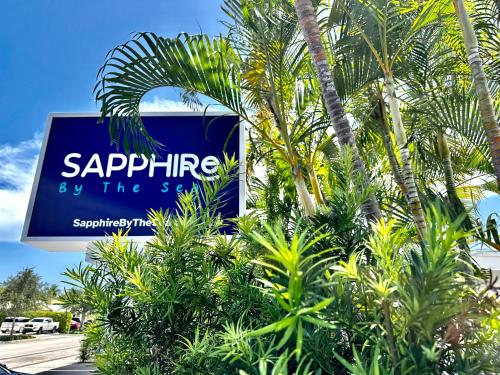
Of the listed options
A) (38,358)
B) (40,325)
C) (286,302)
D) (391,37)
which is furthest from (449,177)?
(40,325)

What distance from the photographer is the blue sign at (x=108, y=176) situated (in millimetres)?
3281

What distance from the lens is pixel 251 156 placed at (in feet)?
12.1

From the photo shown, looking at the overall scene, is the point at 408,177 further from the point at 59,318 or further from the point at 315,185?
the point at 59,318

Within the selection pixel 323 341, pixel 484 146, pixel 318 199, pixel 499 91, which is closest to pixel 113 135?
pixel 318 199

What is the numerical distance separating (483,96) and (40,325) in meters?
31.0

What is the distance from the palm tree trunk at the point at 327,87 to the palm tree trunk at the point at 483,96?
2.26 feet

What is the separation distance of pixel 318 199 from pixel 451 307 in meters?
1.83

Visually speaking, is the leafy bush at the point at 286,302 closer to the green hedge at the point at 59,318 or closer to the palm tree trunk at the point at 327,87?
the palm tree trunk at the point at 327,87

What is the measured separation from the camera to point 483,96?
1.62 m

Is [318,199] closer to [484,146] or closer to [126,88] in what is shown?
[484,146]

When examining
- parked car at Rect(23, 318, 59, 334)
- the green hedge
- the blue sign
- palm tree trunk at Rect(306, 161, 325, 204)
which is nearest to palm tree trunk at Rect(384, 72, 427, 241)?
palm tree trunk at Rect(306, 161, 325, 204)

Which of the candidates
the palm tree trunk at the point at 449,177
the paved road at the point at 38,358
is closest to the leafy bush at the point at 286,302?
the palm tree trunk at the point at 449,177

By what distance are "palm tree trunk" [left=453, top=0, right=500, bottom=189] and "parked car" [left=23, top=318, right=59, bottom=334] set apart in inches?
1205

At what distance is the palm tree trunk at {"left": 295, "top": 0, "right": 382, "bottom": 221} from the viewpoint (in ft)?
4.82
